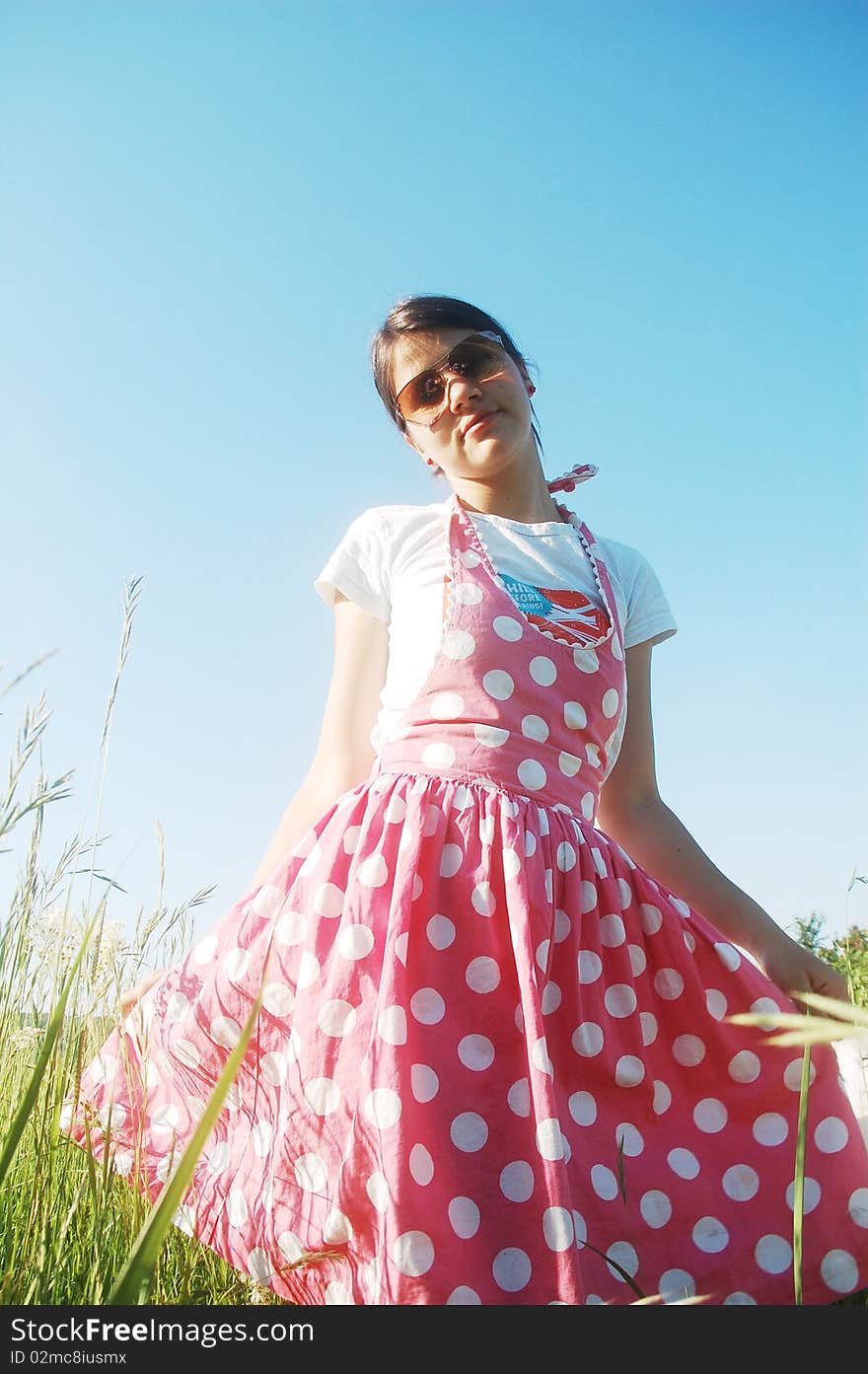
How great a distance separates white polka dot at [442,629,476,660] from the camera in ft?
5.50

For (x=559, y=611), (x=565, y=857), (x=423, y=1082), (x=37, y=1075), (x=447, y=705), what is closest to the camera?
(x=37, y=1075)

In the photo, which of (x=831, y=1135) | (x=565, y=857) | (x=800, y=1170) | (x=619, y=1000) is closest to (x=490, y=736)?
(x=565, y=857)

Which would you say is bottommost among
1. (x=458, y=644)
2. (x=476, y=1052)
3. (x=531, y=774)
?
(x=476, y=1052)

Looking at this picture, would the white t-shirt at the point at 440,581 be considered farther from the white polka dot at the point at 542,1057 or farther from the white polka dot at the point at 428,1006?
the white polka dot at the point at 542,1057

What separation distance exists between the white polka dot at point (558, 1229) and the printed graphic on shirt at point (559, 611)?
948mm

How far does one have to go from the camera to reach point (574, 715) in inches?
66.8

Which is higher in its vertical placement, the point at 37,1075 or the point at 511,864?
the point at 511,864

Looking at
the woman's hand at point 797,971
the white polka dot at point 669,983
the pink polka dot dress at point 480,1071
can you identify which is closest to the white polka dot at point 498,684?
the pink polka dot dress at point 480,1071

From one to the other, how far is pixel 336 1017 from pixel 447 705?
0.57 meters

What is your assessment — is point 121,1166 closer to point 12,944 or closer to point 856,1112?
point 12,944

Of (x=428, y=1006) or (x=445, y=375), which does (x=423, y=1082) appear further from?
(x=445, y=375)

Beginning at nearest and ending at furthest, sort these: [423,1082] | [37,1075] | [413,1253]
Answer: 1. [37,1075]
2. [413,1253]
3. [423,1082]

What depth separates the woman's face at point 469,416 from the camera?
2020 mm

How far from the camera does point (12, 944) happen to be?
3.74 ft
